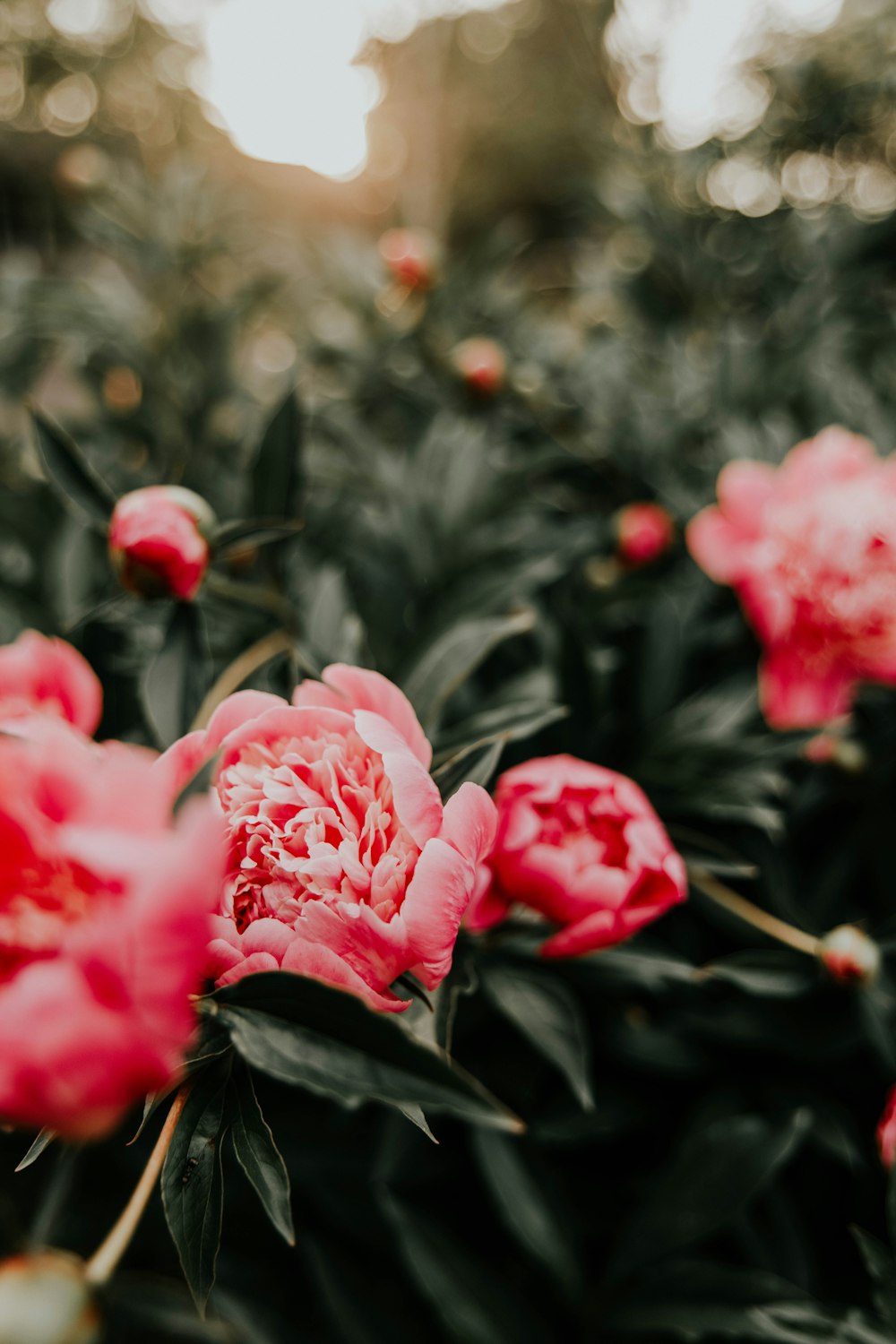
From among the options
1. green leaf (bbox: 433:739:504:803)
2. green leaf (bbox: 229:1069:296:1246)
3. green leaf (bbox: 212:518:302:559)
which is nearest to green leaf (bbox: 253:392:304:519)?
green leaf (bbox: 212:518:302:559)

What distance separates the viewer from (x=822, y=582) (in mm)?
637

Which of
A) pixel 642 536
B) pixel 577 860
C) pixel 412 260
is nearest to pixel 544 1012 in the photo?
pixel 577 860

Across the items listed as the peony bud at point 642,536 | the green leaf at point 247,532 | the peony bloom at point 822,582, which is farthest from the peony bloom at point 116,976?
the peony bud at point 642,536

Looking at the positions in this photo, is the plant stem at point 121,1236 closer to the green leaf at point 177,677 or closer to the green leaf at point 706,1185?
the green leaf at point 177,677

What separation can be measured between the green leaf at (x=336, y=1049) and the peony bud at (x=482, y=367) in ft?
2.42

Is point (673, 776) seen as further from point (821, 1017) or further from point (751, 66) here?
point (751, 66)

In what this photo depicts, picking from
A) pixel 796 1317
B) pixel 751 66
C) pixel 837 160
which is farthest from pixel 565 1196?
pixel 751 66

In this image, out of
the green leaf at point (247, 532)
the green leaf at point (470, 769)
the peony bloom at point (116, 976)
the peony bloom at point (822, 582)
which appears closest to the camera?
the peony bloom at point (116, 976)

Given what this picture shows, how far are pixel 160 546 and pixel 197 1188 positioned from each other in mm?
298

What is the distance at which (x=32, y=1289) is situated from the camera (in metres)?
0.23

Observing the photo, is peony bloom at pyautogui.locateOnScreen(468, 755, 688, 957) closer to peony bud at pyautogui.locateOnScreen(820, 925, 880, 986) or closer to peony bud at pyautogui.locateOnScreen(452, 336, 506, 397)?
peony bud at pyautogui.locateOnScreen(820, 925, 880, 986)

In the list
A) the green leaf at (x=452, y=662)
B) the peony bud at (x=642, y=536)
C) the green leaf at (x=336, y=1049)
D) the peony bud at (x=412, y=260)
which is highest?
the peony bud at (x=412, y=260)

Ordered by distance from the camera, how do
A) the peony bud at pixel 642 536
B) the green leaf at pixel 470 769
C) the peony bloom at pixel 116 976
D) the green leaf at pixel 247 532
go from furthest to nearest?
the peony bud at pixel 642 536
the green leaf at pixel 247 532
the green leaf at pixel 470 769
the peony bloom at pixel 116 976

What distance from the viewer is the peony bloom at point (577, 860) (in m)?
0.41
